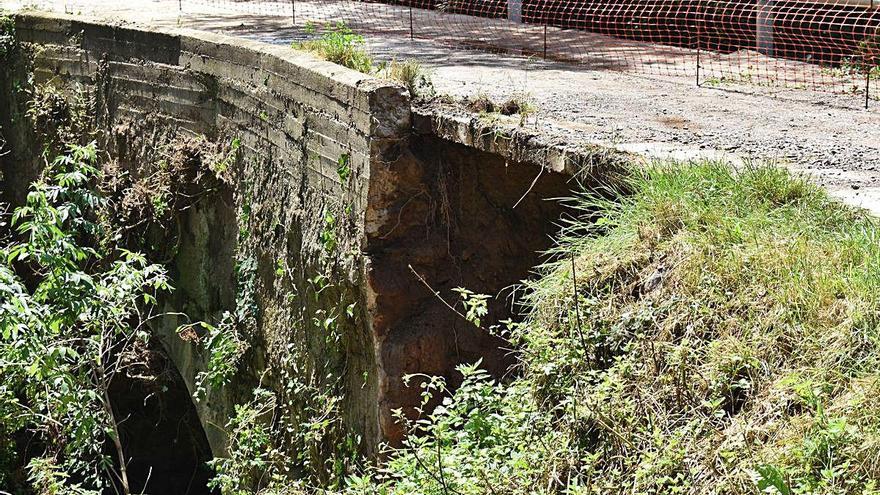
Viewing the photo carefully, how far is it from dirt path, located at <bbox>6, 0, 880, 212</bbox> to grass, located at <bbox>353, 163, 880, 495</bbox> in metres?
0.53

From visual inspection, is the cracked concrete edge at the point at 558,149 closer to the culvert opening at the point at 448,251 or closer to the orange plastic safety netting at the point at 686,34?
the culvert opening at the point at 448,251

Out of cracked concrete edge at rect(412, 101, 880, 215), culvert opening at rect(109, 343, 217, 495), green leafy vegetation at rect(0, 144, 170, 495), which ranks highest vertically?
cracked concrete edge at rect(412, 101, 880, 215)

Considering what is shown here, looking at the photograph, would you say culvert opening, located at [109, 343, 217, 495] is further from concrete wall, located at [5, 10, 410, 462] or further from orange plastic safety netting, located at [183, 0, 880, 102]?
orange plastic safety netting, located at [183, 0, 880, 102]

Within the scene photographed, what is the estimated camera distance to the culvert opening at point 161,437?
1101 cm

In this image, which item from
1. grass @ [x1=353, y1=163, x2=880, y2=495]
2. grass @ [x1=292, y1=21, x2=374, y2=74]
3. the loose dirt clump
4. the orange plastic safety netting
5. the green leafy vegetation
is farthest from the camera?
the orange plastic safety netting

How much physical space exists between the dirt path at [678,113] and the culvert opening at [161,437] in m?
3.47

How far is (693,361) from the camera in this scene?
5.02 metres

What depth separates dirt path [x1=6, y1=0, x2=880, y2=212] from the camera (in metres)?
6.30

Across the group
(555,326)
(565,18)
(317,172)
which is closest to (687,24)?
(565,18)

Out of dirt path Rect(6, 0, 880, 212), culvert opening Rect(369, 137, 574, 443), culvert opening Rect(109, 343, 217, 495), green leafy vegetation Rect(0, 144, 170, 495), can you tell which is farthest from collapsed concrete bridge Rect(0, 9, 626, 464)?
culvert opening Rect(109, 343, 217, 495)

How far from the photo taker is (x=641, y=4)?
11609mm

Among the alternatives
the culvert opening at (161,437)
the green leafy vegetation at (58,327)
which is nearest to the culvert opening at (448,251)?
the green leafy vegetation at (58,327)

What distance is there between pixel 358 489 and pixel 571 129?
2.35m

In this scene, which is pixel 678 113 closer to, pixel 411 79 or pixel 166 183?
pixel 411 79
